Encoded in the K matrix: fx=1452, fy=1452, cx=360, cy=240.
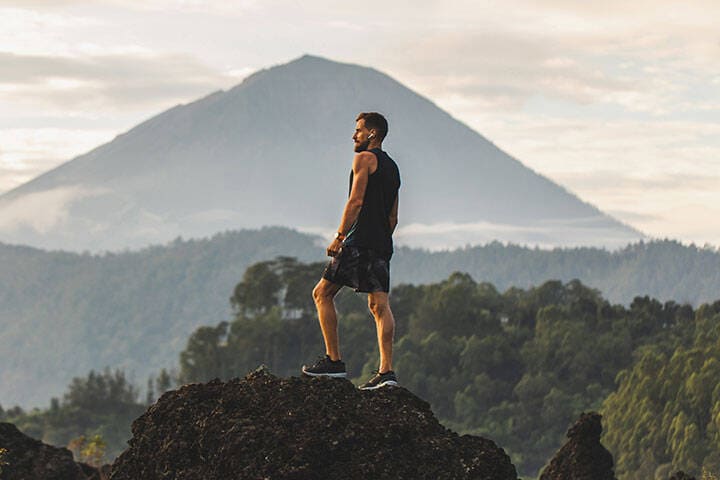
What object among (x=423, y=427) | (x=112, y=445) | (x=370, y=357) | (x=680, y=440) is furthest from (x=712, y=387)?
(x=423, y=427)

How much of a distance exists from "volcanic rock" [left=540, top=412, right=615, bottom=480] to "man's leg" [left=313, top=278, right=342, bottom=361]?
6644 millimetres

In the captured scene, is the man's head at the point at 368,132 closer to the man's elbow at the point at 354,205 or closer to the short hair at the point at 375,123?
the short hair at the point at 375,123

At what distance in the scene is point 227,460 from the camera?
9.52 m

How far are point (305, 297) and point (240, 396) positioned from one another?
368 ft

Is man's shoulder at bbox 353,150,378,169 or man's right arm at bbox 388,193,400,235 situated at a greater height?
man's shoulder at bbox 353,150,378,169

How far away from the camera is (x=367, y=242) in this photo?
36.1ft

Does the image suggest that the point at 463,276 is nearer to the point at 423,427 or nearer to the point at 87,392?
the point at 87,392

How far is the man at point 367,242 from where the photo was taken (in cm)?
1096

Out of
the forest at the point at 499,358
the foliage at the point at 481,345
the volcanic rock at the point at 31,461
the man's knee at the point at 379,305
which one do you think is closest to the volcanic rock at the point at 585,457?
the volcanic rock at the point at 31,461

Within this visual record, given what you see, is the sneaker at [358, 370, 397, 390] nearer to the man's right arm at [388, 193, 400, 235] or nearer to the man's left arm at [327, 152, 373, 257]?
the man's left arm at [327, 152, 373, 257]

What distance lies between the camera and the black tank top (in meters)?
11.0

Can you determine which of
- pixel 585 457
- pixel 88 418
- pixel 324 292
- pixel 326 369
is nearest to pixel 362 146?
pixel 324 292

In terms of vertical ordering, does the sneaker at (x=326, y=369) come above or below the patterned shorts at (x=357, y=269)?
below

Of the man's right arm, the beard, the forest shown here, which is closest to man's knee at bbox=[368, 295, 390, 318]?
the man's right arm
